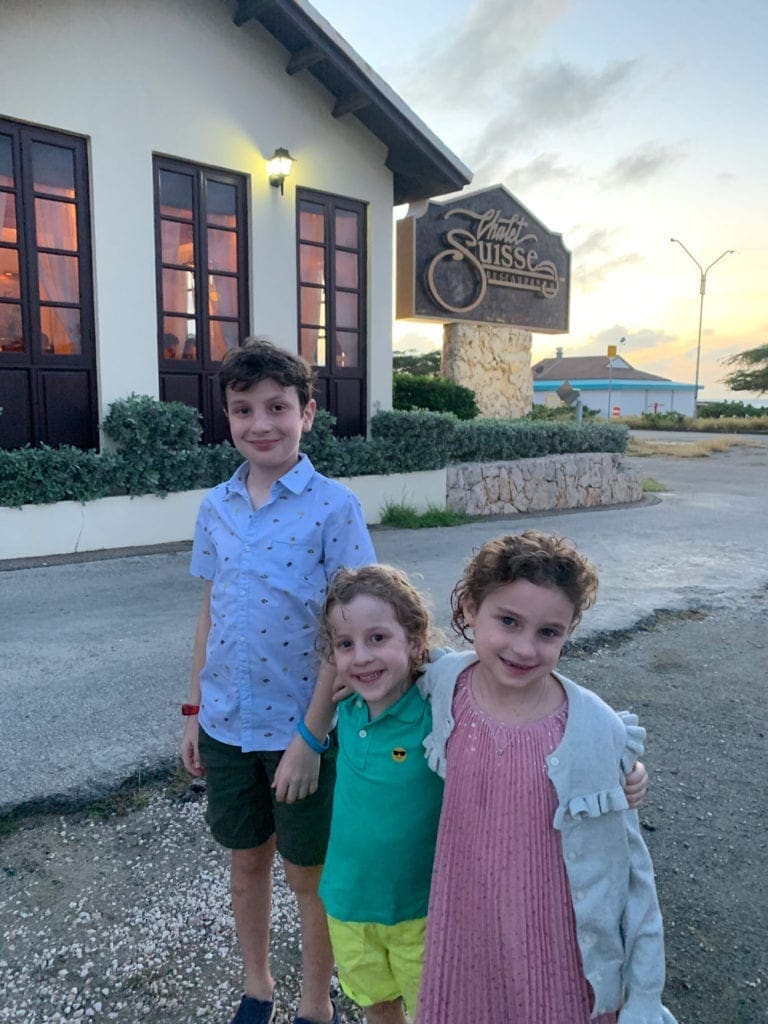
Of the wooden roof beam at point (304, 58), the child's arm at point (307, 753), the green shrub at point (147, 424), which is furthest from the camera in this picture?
the wooden roof beam at point (304, 58)

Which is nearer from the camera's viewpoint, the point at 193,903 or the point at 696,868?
the point at 193,903

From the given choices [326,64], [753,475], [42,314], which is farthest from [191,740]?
[753,475]

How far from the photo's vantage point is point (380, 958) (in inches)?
62.0

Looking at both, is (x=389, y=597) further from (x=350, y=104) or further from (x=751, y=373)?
(x=751, y=373)

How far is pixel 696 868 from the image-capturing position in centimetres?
248

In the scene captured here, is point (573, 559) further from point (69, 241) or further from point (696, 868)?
point (69, 241)

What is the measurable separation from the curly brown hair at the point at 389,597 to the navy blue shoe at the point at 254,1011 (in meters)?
0.88

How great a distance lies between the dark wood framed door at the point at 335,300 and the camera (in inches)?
360

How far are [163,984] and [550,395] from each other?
5996cm

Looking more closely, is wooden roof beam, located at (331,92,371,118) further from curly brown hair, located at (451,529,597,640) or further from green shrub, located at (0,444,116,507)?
curly brown hair, located at (451,529,597,640)

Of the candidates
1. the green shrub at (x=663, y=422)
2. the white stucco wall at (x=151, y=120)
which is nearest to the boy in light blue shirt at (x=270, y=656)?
the white stucco wall at (x=151, y=120)

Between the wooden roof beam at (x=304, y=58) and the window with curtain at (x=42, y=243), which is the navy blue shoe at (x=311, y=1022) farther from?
the wooden roof beam at (x=304, y=58)

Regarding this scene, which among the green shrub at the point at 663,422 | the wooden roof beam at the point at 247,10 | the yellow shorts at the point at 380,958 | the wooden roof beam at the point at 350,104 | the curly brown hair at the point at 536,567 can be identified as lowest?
the yellow shorts at the point at 380,958

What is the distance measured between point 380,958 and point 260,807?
444 millimetres
